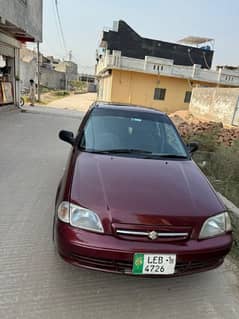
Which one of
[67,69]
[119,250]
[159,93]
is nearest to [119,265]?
[119,250]

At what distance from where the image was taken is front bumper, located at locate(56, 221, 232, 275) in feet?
6.05

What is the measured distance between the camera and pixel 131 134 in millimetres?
3213

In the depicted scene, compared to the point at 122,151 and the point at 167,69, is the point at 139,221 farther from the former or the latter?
the point at 167,69

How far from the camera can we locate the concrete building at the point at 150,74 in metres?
20.9

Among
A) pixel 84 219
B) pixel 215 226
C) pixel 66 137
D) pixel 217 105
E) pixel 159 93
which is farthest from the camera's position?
pixel 159 93

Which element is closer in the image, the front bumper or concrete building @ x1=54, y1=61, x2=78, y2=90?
the front bumper

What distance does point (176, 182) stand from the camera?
2373 mm

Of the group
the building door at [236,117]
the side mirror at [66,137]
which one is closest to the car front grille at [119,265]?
the side mirror at [66,137]

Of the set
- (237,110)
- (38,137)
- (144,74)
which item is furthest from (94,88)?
(38,137)

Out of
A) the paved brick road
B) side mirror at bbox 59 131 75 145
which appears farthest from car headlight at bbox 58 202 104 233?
side mirror at bbox 59 131 75 145

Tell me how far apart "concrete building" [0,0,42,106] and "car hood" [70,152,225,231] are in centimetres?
692

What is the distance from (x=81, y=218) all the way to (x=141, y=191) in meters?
0.55

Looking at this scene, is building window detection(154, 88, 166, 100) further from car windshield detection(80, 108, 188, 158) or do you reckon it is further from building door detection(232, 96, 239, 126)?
car windshield detection(80, 108, 188, 158)

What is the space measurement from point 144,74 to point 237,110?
11.3 meters
